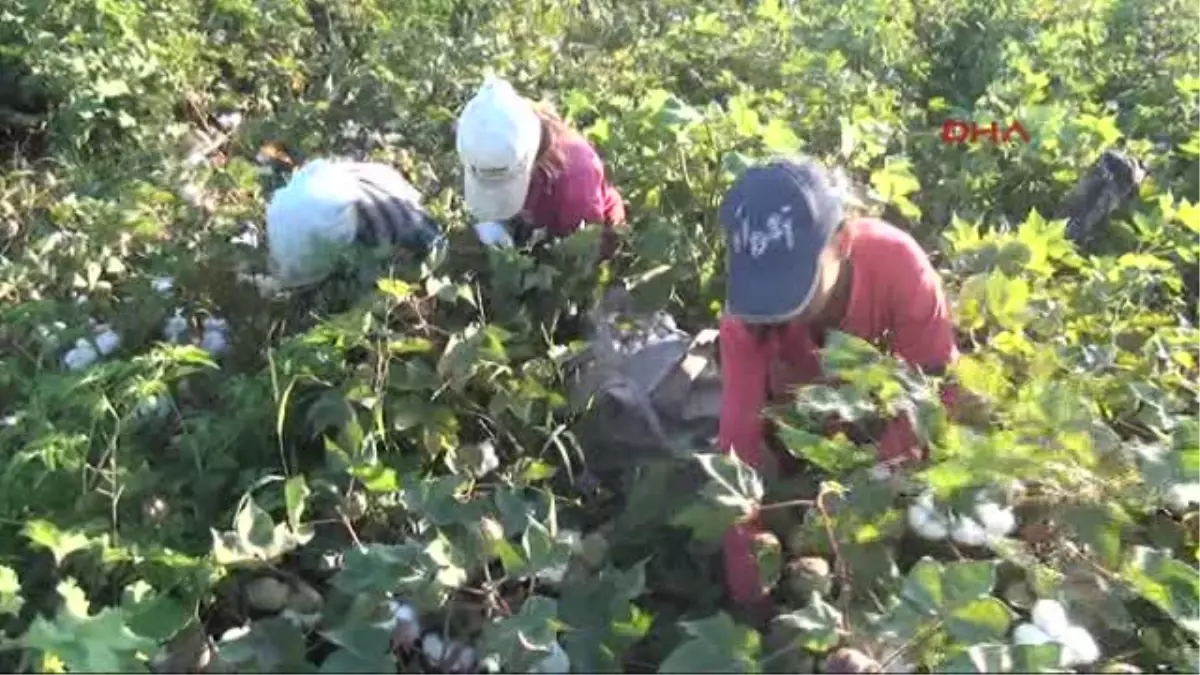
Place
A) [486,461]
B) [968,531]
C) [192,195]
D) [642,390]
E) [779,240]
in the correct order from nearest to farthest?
[968,531]
[779,240]
[486,461]
[642,390]
[192,195]

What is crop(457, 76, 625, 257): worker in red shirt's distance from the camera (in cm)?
294

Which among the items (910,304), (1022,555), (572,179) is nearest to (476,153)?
(572,179)

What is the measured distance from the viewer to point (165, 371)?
8.29 ft

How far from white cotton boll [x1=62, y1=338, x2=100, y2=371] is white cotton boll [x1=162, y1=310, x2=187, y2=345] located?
14 cm

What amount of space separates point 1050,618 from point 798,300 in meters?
0.56

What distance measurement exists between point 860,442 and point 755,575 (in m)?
0.28

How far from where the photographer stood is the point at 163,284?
3.05 meters

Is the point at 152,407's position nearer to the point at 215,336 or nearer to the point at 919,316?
the point at 215,336

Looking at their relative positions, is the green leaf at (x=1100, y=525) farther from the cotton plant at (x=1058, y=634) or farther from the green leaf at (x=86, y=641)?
the green leaf at (x=86, y=641)

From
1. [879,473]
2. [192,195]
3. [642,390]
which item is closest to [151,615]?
[879,473]

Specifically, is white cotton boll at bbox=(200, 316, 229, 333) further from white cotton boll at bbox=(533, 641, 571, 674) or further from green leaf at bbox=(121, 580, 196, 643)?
white cotton boll at bbox=(533, 641, 571, 674)

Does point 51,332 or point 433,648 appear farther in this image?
point 51,332

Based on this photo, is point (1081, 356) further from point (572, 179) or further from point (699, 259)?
point (572, 179)

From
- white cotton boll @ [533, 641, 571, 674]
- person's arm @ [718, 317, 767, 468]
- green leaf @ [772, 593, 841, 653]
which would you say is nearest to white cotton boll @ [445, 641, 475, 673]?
white cotton boll @ [533, 641, 571, 674]
